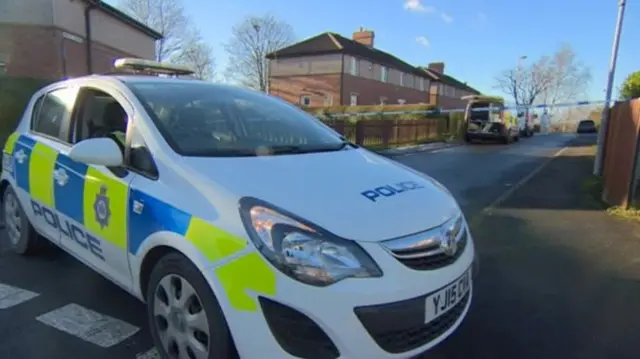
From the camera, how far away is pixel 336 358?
6.04 feet

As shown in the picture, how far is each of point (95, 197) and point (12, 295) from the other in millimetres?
1369

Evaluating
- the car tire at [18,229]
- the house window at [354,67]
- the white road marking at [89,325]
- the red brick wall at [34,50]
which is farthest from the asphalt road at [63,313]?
the house window at [354,67]

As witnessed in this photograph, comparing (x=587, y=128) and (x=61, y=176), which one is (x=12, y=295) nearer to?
(x=61, y=176)

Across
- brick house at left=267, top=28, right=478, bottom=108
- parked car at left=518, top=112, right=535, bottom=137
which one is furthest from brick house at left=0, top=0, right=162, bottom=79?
parked car at left=518, top=112, right=535, bottom=137

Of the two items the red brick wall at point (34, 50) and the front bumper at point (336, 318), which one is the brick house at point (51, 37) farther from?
the front bumper at point (336, 318)

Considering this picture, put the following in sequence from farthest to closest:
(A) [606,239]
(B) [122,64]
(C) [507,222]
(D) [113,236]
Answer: (C) [507,222] → (A) [606,239] → (B) [122,64] → (D) [113,236]

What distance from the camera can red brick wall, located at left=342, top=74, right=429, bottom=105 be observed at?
37250mm

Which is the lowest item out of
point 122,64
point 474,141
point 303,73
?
point 474,141

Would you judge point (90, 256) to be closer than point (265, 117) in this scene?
Yes

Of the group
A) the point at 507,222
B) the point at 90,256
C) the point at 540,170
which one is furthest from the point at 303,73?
the point at 90,256

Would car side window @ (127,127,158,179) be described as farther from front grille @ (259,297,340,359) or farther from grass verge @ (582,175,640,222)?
grass verge @ (582,175,640,222)

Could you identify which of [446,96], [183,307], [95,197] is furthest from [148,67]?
[446,96]

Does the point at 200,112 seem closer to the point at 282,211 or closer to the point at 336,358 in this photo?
the point at 282,211

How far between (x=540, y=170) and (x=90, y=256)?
11085mm
